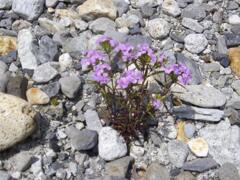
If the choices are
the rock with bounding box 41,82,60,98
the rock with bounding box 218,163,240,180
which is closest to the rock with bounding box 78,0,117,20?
the rock with bounding box 41,82,60,98

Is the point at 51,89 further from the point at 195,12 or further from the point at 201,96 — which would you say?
the point at 195,12

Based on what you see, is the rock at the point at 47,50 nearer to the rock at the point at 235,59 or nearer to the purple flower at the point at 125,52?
the purple flower at the point at 125,52

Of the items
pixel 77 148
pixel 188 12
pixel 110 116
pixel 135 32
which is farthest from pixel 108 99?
pixel 188 12

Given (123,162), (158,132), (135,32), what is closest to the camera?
(123,162)

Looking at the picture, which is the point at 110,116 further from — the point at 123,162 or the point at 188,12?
the point at 188,12

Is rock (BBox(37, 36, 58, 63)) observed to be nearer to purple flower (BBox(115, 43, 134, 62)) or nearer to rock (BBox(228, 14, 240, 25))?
purple flower (BBox(115, 43, 134, 62))
